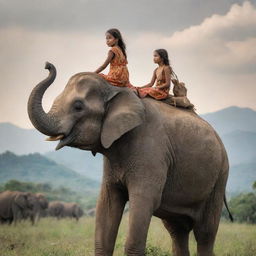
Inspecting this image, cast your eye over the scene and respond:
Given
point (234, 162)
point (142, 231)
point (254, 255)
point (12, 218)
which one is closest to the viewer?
point (142, 231)

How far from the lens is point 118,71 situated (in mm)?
8273

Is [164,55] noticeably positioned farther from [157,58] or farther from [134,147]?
[134,147]

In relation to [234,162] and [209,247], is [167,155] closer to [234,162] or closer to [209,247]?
[209,247]

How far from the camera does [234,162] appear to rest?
465ft

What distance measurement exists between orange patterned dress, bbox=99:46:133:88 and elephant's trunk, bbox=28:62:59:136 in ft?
2.94

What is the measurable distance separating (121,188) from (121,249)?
13.4 ft

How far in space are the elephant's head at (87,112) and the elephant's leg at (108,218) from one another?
68 cm

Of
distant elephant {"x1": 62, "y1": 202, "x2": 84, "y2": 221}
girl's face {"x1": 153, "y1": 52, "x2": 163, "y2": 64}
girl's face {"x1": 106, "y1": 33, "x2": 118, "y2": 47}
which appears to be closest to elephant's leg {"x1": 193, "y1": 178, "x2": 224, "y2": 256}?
girl's face {"x1": 153, "y1": 52, "x2": 163, "y2": 64}

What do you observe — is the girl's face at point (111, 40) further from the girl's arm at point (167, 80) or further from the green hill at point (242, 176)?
the green hill at point (242, 176)

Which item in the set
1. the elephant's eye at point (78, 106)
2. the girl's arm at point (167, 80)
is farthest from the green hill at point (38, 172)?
the elephant's eye at point (78, 106)

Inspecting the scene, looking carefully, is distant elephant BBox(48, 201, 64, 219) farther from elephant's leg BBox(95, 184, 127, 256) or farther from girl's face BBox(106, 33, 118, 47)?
girl's face BBox(106, 33, 118, 47)

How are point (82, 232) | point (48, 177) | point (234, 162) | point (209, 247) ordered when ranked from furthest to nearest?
point (234, 162)
point (48, 177)
point (82, 232)
point (209, 247)

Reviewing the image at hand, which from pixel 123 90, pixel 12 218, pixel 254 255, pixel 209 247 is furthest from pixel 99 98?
pixel 12 218

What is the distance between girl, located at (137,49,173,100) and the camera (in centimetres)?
878
